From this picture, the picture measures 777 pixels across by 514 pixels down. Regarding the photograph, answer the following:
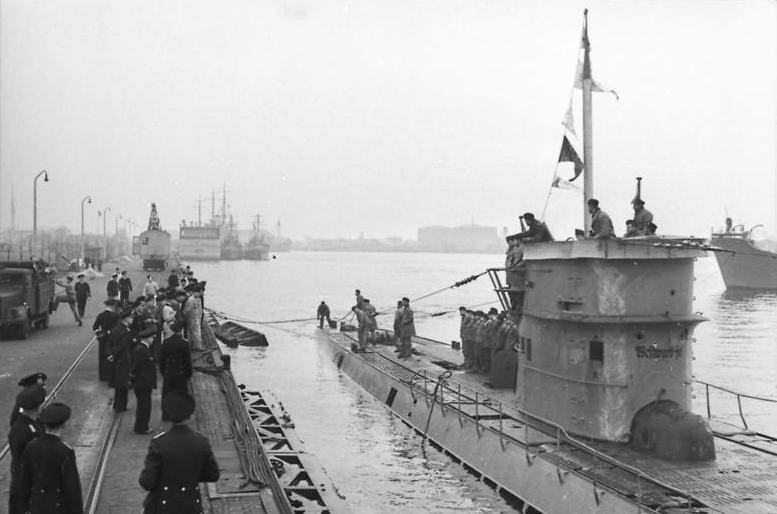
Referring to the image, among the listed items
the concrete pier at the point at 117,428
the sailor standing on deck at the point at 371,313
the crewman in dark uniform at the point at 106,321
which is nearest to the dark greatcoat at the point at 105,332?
the crewman in dark uniform at the point at 106,321

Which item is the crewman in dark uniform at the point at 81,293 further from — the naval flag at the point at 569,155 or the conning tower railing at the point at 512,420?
the naval flag at the point at 569,155

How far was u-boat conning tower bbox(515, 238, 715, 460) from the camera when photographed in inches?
483

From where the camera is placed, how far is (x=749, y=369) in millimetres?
34656

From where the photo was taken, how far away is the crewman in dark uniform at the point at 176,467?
6230 millimetres

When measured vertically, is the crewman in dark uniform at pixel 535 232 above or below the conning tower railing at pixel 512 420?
above

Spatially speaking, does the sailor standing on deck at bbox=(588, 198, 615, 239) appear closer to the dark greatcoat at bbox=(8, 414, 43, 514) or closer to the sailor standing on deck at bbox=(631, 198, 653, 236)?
the sailor standing on deck at bbox=(631, 198, 653, 236)

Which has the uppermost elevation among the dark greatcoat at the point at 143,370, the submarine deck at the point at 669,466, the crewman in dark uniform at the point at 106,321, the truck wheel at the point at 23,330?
the crewman in dark uniform at the point at 106,321

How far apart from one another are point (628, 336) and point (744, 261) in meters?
80.7

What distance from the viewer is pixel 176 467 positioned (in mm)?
6273

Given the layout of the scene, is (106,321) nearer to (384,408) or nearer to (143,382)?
(143,382)

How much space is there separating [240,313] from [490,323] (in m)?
46.6

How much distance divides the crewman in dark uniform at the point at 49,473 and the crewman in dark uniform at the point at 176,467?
2.62 feet

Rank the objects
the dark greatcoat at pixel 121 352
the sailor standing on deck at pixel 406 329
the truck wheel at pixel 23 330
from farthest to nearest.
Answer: the truck wheel at pixel 23 330, the sailor standing on deck at pixel 406 329, the dark greatcoat at pixel 121 352

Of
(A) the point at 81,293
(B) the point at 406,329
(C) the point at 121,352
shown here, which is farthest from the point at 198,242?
(C) the point at 121,352
